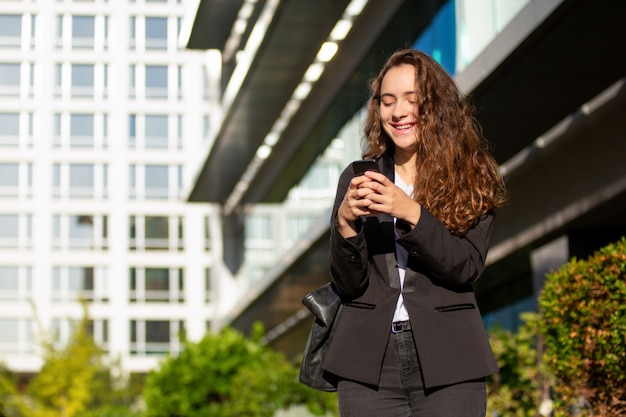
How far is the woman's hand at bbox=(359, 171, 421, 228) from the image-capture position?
315cm

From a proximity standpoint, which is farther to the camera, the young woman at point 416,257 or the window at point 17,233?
the window at point 17,233

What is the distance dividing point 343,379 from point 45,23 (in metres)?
67.1

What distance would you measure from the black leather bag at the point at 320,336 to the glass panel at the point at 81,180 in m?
64.3

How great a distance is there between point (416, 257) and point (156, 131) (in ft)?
214

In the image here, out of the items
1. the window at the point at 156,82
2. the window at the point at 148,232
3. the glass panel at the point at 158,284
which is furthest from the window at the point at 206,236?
the window at the point at 156,82

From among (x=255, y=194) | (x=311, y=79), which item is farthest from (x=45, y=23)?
(x=311, y=79)

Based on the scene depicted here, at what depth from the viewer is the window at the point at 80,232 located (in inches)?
2594

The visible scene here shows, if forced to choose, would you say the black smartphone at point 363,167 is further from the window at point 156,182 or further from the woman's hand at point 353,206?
the window at point 156,182

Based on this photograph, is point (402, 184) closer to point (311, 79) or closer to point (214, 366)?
point (214, 366)

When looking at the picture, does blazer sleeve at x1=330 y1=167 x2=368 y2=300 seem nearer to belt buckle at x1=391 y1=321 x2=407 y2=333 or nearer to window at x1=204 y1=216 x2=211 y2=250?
belt buckle at x1=391 y1=321 x2=407 y2=333

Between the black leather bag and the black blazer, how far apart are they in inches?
2.3

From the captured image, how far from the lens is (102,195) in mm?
66625

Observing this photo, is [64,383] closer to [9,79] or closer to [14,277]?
[14,277]

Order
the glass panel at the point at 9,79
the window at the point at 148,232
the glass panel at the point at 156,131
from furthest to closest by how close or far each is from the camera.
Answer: the glass panel at the point at 156,131 → the glass panel at the point at 9,79 → the window at the point at 148,232
